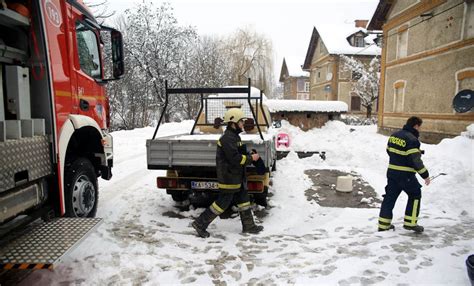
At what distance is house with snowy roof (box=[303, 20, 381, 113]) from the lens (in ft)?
109

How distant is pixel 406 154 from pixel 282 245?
205 centimetres

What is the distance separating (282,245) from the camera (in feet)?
14.2

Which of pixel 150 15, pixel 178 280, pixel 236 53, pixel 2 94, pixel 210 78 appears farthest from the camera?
pixel 236 53

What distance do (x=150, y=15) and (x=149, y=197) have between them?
22067 millimetres

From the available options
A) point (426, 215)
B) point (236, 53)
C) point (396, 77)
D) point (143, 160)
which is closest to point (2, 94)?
point (426, 215)

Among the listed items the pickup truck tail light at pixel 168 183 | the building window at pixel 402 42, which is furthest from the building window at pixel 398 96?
the pickup truck tail light at pixel 168 183

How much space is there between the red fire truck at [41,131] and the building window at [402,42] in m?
15.8

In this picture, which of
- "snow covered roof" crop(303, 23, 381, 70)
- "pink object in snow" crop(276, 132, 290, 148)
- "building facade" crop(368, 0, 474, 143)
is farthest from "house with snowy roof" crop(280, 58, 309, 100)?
"pink object in snow" crop(276, 132, 290, 148)

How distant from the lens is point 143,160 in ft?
34.5

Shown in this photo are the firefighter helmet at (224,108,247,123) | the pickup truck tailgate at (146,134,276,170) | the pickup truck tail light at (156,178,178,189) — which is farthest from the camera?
the pickup truck tail light at (156,178,178,189)

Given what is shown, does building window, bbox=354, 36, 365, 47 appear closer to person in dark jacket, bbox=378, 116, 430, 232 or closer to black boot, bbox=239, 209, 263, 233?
person in dark jacket, bbox=378, 116, 430, 232

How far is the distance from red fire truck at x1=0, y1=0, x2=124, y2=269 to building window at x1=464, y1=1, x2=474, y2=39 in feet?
41.9

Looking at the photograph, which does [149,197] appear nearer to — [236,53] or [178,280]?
[178,280]

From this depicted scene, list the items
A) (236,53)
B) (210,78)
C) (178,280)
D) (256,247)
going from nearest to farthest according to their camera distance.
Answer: (178,280), (256,247), (210,78), (236,53)
